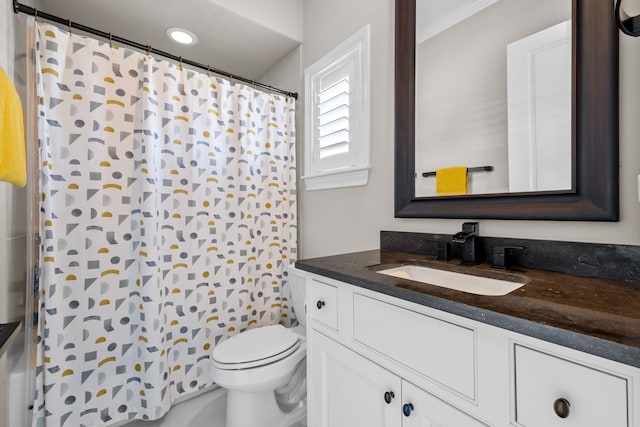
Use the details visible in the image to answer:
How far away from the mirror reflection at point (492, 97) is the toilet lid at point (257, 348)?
39.8 inches

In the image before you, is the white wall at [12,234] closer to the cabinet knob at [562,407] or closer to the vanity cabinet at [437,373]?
the vanity cabinet at [437,373]

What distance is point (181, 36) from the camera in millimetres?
1884

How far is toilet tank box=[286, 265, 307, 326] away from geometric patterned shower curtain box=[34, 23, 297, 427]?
0.89 feet

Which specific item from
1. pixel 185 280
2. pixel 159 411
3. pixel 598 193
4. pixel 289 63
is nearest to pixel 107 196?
pixel 185 280

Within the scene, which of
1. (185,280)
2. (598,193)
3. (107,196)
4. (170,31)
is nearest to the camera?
(598,193)

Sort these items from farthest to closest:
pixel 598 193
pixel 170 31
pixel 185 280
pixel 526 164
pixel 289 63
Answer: pixel 289 63 → pixel 170 31 → pixel 185 280 → pixel 526 164 → pixel 598 193

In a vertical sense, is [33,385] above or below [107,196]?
below

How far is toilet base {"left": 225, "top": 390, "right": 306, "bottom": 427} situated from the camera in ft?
4.33

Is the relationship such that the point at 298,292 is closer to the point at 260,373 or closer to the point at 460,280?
the point at 260,373

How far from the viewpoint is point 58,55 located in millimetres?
1237

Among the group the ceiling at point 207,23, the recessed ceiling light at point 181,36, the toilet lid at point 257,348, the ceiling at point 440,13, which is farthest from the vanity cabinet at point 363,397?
the recessed ceiling light at point 181,36

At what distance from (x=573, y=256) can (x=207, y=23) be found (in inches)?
87.5

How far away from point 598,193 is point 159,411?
2052mm

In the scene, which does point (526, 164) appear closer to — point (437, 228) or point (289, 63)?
point (437, 228)
